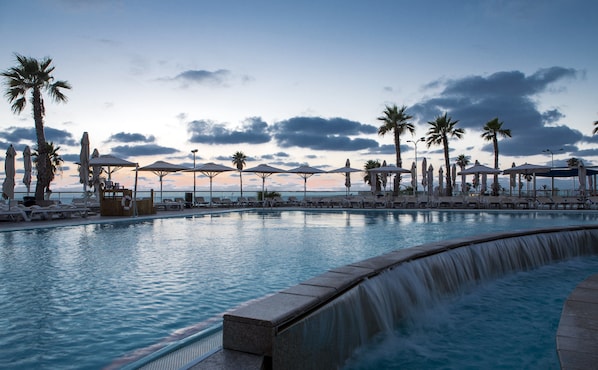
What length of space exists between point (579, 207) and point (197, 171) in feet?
76.7

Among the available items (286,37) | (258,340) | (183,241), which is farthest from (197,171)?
(258,340)

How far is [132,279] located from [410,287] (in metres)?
4.14

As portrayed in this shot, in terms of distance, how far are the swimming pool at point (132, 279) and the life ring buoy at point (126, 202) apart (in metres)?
5.25

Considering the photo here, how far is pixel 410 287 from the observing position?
4.94 m

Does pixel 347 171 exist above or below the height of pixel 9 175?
above

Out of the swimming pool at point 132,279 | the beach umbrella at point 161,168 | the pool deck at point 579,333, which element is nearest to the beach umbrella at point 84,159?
the beach umbrella at point 161,168

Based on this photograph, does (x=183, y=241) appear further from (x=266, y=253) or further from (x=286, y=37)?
(x=286, y=37)

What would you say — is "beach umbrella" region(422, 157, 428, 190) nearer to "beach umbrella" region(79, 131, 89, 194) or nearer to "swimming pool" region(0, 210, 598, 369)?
"swimming pool" region(0, 210, 598, 369)

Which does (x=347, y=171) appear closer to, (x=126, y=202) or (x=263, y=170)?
(x=263, y=170)

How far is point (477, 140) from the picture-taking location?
35.4m

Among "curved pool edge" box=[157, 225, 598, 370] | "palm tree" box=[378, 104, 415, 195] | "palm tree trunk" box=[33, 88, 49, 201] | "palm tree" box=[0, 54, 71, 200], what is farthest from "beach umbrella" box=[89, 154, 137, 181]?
"palm tree" box=[378, 104, 415, 195]

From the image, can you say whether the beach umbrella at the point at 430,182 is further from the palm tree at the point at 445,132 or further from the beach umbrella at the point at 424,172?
the palm tree at the point at 445,132

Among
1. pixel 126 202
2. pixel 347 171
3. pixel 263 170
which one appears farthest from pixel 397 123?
pixel 126 202

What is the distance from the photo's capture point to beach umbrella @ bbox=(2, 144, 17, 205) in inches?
675
